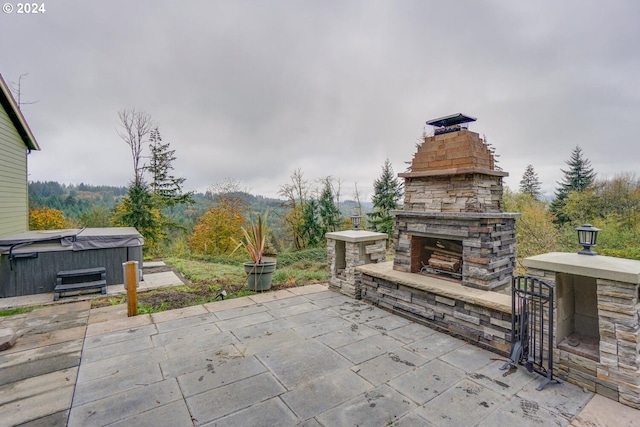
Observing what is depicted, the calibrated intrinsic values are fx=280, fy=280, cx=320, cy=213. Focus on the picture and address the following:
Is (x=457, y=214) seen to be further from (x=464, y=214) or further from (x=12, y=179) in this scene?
(x=12, y=179)

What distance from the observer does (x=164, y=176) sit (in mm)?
12922

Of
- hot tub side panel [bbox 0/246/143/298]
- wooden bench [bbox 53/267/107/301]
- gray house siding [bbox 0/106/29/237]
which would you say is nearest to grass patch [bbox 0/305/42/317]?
wooden bench [bbox 53/267/107/301]

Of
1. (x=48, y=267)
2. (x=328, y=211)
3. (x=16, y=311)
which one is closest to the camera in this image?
(x=16, y=311)

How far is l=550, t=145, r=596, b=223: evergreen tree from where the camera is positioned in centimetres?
1819

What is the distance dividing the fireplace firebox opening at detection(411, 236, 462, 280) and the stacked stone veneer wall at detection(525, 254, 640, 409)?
1590mm

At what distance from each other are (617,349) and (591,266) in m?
0.62

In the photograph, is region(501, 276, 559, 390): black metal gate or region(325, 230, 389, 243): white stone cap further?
region(325, 230, 389, 243): white stone cap

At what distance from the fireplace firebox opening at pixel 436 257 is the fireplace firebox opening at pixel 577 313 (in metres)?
1.15

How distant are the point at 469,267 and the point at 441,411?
1.86 m

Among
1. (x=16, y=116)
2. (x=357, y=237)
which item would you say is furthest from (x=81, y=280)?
(x=357, y=237)

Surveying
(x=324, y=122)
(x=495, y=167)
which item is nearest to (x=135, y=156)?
(x=324, y=122)

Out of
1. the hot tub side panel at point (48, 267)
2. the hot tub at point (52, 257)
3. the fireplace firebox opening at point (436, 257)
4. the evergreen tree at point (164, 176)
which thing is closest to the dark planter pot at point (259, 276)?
the fireplace firebox opening at point (436, 257)

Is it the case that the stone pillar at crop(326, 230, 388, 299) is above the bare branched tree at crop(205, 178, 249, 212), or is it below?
below

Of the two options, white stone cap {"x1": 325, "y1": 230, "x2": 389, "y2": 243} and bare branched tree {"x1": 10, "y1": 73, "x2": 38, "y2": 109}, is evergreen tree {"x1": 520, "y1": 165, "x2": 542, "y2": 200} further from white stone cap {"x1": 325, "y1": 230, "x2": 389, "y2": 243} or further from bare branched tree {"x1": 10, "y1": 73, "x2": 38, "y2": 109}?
bare branched tree {"x1": 10, "y1": 73, "x2": 38, "y2": 109}
